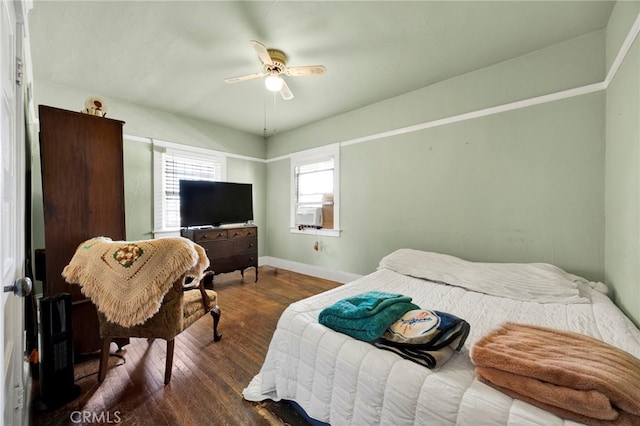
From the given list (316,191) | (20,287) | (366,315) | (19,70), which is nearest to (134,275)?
(20,287)

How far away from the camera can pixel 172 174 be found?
397 centimetres

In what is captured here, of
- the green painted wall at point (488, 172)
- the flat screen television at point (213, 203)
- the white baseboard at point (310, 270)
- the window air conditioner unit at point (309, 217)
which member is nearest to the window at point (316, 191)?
the window air conditioner unit at point (309, 217)

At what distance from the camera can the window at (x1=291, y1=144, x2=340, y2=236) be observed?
13.6 feet

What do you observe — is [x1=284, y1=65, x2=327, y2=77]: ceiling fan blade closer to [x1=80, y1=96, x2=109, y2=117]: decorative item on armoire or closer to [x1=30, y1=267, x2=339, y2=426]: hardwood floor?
[x1=80, y1=96, x2=109, y2=117]: decorative item on armoire

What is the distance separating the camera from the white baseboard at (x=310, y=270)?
3988 mm

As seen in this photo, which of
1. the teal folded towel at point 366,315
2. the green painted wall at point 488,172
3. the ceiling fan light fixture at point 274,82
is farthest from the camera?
the ceiling fan light fixture at point 274,82

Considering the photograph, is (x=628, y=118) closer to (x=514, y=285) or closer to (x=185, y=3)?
(x=514, y=285)

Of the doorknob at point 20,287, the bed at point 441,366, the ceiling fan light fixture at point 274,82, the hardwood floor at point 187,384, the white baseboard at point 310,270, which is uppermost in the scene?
the ceiling fan light fixture at point 274,82

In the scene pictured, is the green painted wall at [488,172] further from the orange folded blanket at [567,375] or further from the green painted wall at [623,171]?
the orange folded blanket at [567,375]

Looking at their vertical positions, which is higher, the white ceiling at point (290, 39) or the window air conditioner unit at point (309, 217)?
the white ceiling at point (290, 39)

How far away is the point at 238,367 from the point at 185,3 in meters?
2.73

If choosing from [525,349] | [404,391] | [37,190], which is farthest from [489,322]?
[37,190]

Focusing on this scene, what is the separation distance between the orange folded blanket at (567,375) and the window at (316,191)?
9.99 ft

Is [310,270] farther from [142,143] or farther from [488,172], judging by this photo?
[142,143]
